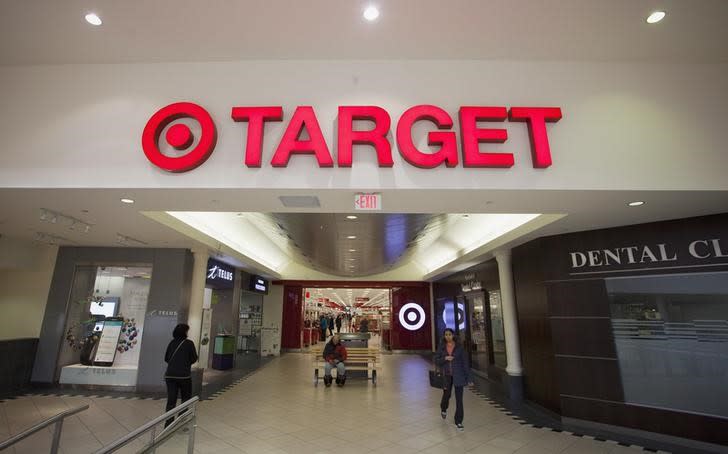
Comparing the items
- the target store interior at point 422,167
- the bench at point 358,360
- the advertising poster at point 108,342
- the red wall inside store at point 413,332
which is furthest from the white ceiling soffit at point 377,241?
the advertising poster at point 108,342

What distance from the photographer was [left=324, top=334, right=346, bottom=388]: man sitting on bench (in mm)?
8797

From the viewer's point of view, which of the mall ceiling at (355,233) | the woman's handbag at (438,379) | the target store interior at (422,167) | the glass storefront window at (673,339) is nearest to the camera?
the target store interior at (422,167)

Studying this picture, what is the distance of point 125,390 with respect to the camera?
7594mm

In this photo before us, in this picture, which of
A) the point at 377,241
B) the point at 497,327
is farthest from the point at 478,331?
the point at 377,241

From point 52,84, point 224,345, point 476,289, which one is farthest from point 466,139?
point 224,345

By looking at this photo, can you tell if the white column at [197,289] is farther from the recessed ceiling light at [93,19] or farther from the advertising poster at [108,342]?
the recessed ceiling light at [93,19]

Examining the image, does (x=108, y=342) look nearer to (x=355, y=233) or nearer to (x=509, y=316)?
(x=355, y=233)

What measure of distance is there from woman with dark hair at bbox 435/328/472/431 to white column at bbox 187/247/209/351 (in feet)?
18.2

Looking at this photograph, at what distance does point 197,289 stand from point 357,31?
6842 mm

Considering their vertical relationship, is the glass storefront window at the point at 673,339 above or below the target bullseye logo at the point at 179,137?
below

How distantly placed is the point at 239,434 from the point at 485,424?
156 inches

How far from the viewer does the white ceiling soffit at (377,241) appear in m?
6.67

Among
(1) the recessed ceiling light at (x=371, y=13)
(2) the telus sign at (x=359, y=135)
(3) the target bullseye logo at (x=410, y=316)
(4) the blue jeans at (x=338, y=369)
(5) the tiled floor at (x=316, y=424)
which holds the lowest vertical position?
(5) the tiled floor at (x=316, y=424)

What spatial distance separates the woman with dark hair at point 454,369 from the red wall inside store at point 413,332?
927cm
